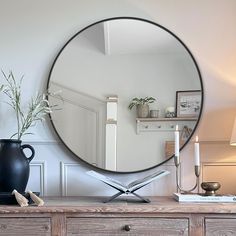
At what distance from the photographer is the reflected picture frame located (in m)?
2.21

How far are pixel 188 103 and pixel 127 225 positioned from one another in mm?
869

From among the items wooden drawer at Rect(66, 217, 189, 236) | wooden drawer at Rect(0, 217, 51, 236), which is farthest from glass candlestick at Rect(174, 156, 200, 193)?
wooden drawer at Rect(0, 217, 51, 236)

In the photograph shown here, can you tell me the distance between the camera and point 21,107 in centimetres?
226

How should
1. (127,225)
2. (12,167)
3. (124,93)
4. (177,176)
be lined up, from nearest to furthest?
(127,225)
(12,167)
(177,176)
(124,93)

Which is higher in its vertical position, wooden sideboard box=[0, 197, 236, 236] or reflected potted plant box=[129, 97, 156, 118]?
reflected potted plant box=[129, 97, 156, 118]

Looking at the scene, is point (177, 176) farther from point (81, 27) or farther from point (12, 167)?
point (81, 27)

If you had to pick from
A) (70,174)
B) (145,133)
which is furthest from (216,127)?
(70,174)

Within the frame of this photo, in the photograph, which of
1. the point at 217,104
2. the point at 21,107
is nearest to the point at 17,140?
the point at 21,107

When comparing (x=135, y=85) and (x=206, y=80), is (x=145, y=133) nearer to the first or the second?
(x=135, y=85)

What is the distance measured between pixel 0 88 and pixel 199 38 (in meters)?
1.25

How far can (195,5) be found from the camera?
2.29m

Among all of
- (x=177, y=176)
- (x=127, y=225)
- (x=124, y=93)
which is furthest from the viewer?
(x=124, y=93)

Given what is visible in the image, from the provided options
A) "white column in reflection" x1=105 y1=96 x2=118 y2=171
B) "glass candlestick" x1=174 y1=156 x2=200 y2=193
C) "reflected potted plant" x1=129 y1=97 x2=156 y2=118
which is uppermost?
"reflected potted plant" x1=129 y1=97 x2=156 y2=118

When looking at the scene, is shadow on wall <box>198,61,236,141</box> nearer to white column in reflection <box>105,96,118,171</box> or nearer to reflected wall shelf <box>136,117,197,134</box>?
reflected wall shelf <box>136,117,197,134</box>
